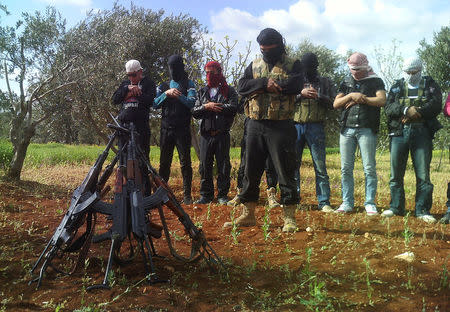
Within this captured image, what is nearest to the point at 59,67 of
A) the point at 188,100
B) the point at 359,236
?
the point at 188,100

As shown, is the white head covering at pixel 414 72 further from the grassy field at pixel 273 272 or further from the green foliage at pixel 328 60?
the green foliage at pixel 328 60

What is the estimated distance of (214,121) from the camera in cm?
616

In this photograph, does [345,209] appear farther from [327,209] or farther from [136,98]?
[136,98]

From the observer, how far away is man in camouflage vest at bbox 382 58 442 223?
526 cm

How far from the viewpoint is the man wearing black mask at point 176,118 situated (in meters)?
6.19

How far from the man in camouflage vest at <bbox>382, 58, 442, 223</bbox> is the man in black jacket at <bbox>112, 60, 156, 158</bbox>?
3.44m

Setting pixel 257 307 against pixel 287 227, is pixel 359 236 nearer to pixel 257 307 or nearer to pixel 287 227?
pixel 287 227

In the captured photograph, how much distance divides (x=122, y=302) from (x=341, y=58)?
22.5 metres

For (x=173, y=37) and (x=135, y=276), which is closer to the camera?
(x=135, y=276)

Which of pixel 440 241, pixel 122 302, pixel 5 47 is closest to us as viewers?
pixel 122 302

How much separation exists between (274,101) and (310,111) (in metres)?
1.58

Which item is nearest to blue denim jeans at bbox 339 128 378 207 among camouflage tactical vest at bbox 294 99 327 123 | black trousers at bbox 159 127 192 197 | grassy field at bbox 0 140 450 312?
grassy field at bbox 0 140 450 312

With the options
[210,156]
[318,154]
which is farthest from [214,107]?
[318,154]

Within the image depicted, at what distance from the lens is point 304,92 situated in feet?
19.2
